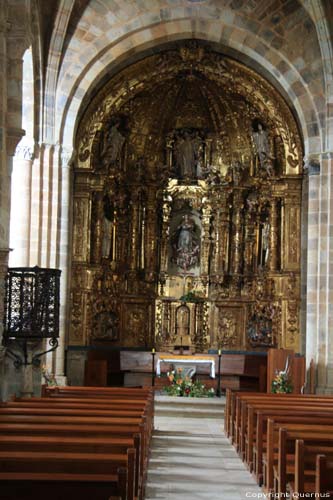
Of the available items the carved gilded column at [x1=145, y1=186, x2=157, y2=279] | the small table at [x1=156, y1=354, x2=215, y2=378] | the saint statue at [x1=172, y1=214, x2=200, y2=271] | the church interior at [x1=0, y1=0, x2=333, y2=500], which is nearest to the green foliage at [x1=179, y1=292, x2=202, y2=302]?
the church interior at [x1=0, y1=0, x2=333, y2=500]

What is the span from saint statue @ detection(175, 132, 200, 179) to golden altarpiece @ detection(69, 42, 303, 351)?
1.3 inches

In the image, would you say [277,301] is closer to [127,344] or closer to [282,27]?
[127,344]

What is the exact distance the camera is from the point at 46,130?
22766 mm

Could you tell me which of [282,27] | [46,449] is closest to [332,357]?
[282,27]

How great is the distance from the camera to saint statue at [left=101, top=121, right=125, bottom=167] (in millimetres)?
25312

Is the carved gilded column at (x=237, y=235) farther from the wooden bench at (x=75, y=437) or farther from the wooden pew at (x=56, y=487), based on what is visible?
the wooden pew at (x=56, y=487)

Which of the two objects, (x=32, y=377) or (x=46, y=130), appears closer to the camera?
(x=32, y=377)

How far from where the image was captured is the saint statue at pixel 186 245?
90.4 ft

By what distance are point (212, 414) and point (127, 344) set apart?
6.59 m

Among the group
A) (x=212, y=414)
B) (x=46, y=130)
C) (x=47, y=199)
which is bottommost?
(x=212, y=414)

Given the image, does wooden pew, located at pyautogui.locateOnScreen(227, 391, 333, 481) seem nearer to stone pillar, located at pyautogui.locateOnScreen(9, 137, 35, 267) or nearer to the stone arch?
stone pillar, located at pyautogui.locateOnScreen(9, 137, 35, 267)

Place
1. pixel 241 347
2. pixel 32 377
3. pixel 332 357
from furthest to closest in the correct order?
pixel 241 347 < pixel 332 357 < pixel 32 377

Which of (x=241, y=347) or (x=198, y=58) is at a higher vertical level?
(x=198, y=58)

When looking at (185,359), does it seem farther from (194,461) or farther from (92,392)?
(194,461)
